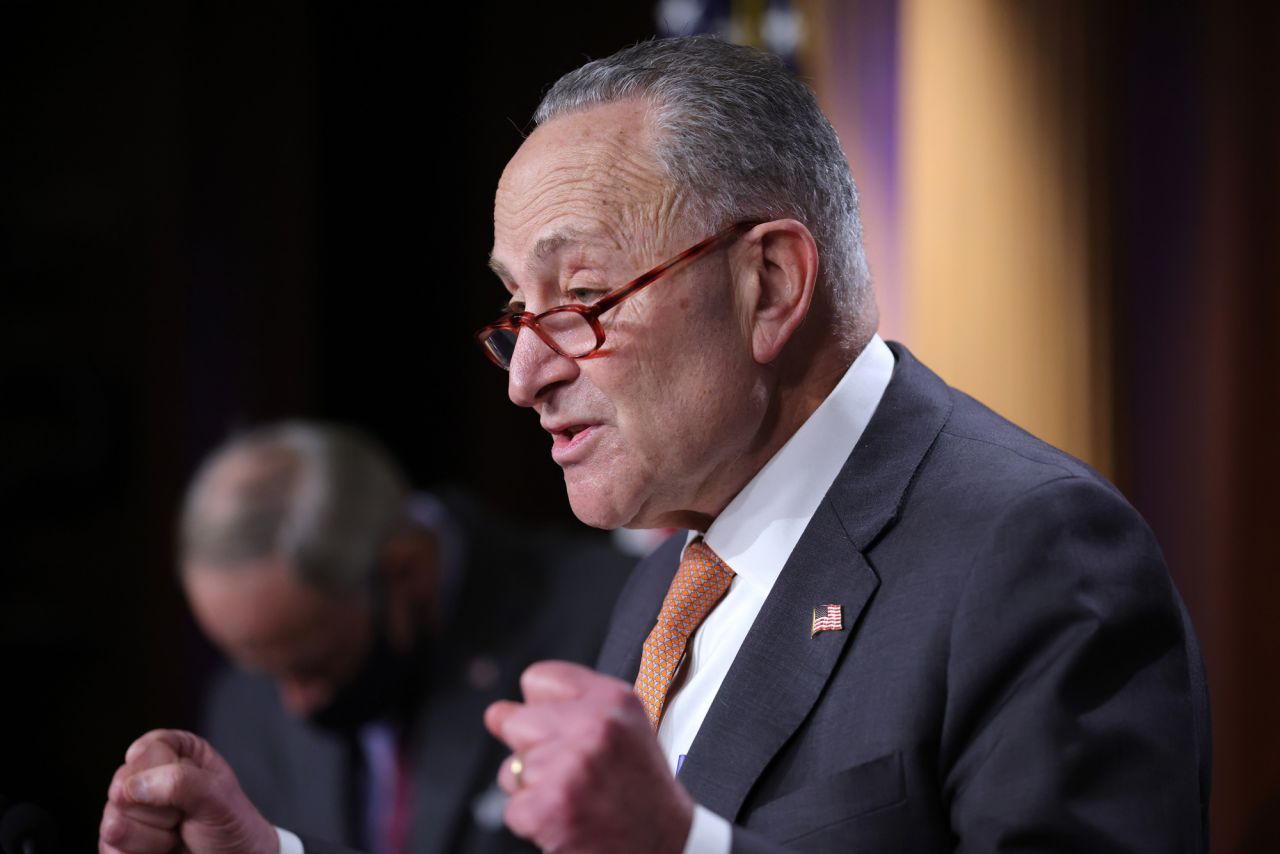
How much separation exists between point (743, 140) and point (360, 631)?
185 centimetres

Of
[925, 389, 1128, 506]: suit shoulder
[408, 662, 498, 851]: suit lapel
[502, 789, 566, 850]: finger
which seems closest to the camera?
[502, 789, 566, 850]: finger

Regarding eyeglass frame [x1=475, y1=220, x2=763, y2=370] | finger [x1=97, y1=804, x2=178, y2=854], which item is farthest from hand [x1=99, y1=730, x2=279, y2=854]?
eyeglass frame [x1=475, y1=220, x2=763, y2=370]

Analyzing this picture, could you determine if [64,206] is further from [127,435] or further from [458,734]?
[458,734]

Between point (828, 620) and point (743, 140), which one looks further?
point (743, 140)

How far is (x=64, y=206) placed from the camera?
3752mm

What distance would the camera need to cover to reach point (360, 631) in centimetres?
287

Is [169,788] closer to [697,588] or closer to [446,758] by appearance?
[697,588]

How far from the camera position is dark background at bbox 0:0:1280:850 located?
12.2 feet

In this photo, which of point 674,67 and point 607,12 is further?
point 607,12

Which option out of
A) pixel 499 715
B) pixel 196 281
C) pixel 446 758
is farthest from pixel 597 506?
pixel 196 281

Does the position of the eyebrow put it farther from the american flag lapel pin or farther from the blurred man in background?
the blurred man in background

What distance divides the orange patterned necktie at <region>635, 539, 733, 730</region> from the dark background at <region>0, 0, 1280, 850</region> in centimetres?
249

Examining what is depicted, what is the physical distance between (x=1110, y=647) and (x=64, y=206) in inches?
135

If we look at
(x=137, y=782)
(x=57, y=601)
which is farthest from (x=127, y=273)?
(x=137, y=782)
